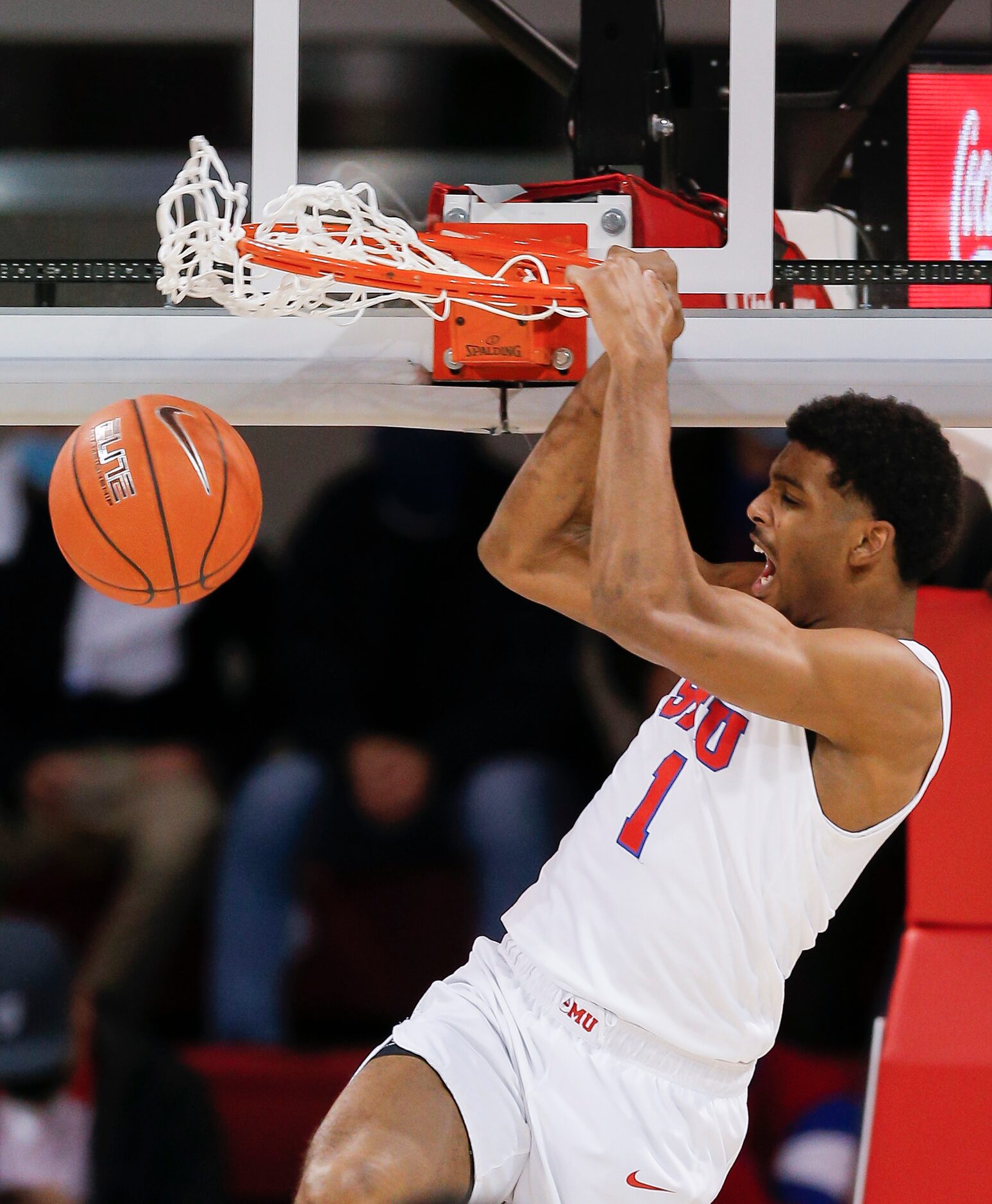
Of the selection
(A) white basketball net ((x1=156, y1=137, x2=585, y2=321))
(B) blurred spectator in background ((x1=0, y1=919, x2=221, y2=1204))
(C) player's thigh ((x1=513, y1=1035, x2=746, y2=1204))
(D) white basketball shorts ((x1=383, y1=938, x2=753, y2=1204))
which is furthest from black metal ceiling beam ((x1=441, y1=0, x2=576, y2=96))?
(B) blurred spectator in background ((x1=0, y1=919, x2=221, y2=1204))

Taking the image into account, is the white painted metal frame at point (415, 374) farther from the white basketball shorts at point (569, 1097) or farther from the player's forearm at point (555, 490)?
the white basketball shorts at point (569, 1097)

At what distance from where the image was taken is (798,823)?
2016 mm

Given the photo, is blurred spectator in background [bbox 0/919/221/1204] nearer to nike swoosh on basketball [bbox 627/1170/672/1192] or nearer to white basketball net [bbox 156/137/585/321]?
nike swoosh on basketball [bbox 627/1170/672/1192]

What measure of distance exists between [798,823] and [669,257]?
2.99 ft

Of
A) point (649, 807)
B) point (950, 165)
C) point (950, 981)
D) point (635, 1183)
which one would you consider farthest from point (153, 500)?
point (950, 165)

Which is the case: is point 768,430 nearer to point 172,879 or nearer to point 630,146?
point 630,146

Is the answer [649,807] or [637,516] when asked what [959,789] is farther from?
[637,516]

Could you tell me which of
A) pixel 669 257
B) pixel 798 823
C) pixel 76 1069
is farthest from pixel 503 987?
pixel 76 1069

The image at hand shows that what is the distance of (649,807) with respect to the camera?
6.83 ft

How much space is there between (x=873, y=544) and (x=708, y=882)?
0.57m

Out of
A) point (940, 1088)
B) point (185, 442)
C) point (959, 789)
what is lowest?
point (940, 1088)

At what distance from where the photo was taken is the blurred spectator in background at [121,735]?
11.9 ft

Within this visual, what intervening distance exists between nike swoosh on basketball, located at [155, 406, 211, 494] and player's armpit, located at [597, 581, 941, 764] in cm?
65

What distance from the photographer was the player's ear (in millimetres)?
2062
